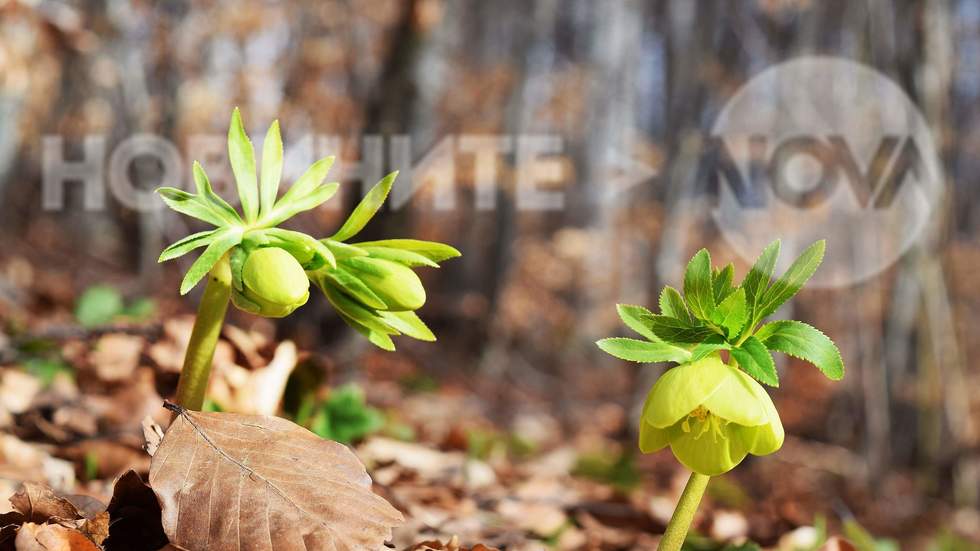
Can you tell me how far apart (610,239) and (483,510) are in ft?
45.5

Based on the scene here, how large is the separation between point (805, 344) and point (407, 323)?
1.09 ft

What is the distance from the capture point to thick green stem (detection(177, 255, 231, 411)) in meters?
0.72

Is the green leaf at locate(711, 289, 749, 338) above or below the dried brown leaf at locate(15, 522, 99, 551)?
above

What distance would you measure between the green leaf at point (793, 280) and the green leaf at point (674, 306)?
0.18ft

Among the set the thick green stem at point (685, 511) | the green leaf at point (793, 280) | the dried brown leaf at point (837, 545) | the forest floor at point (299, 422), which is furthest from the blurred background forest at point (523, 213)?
the green leaf at point (793, 280)

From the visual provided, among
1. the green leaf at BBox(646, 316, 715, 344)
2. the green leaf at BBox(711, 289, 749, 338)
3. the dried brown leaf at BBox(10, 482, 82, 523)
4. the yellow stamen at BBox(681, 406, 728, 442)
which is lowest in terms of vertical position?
the dried brown leaf at BBox(10, 482, 82, 523)

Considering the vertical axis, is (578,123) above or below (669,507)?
above

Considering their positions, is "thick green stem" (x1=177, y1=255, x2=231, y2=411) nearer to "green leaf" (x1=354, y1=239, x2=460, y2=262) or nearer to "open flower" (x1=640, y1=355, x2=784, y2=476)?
"green leaf" (x1=354, y1=239, x2=460, y2=262)

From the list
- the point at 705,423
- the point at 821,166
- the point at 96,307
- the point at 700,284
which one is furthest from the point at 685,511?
the point at 821,166

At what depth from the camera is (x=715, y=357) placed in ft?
2.08

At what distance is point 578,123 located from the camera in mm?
14914

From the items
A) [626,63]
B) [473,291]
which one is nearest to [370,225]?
[473,291]

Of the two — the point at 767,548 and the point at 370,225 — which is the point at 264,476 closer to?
the point at 767,548

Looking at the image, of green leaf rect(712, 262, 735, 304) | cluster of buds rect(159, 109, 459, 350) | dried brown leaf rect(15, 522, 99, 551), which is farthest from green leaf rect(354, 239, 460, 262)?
dried brown leaf rect(15, 522, 99, 551)
